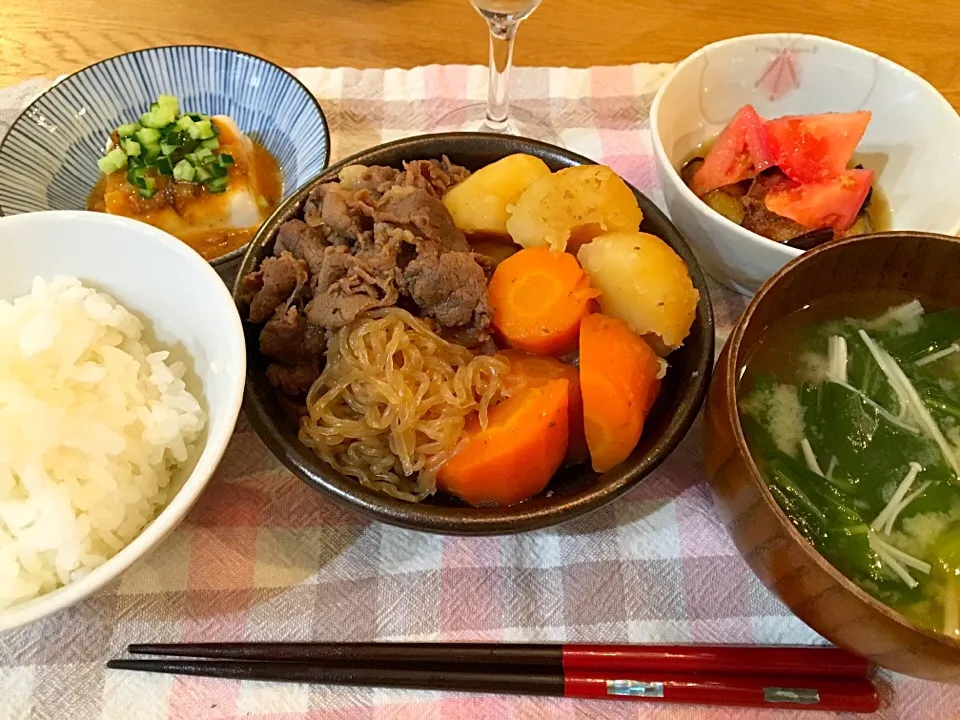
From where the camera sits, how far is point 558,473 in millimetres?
1485

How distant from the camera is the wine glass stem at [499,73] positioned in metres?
1.97

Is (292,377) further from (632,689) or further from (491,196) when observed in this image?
(632,689)

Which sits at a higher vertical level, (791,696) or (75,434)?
(75,434)

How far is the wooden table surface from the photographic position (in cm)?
240

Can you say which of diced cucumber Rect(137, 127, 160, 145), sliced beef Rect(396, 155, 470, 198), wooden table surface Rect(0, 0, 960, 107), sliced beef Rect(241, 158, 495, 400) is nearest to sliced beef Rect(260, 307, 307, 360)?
sliced beef Rect(241, 158, 495, 400)

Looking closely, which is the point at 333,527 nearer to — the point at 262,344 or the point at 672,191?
the point at 262,344

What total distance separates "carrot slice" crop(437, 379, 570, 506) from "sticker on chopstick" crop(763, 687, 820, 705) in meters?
0.52

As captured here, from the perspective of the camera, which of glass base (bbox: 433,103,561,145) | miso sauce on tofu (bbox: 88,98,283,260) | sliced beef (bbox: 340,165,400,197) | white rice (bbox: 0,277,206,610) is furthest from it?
glass base (bbox: 433,103,561,145)

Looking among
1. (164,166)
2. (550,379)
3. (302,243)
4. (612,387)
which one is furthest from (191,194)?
(612,387)

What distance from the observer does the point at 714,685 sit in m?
1.29

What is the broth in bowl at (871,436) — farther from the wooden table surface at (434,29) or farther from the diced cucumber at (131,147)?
the diced cucumber at (131,147)

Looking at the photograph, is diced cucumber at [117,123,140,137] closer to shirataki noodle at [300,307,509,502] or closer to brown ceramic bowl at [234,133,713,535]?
brown ceramic bowl at [234,133,713,535]

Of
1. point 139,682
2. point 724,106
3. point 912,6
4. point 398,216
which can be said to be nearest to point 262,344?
point 398,216

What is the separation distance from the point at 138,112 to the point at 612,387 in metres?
1.63
